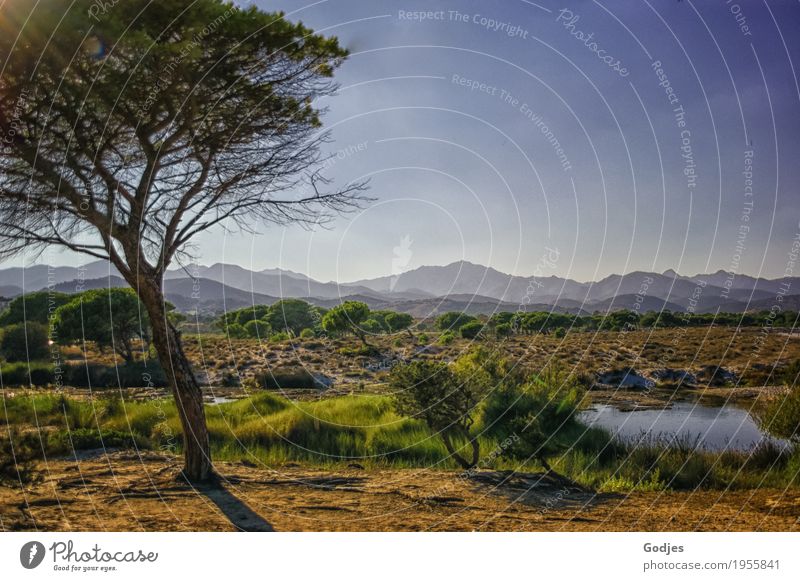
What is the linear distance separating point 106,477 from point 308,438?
11.4 feet

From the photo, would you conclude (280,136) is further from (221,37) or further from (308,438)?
(308,438)

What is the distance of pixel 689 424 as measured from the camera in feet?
35.4

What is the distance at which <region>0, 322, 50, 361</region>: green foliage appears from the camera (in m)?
13.3

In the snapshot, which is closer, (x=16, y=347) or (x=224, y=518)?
(x=224, y=518)

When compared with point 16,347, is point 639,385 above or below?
below

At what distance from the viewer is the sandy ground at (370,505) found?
557 cm

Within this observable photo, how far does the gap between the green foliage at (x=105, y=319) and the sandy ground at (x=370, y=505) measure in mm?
10864

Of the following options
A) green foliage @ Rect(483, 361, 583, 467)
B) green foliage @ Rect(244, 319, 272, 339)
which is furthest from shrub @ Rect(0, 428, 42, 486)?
green foliage @ Rect(244, 319, 272, 339)

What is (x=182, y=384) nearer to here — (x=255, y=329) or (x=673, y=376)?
(x=673, y=376)

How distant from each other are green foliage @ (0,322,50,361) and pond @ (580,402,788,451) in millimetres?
13492

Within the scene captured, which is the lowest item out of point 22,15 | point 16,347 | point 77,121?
point 16,347

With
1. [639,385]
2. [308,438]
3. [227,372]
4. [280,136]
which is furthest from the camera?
[227,372]

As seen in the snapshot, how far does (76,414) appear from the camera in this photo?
32.2 ft

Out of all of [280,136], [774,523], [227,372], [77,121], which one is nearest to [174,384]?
[77,121]
